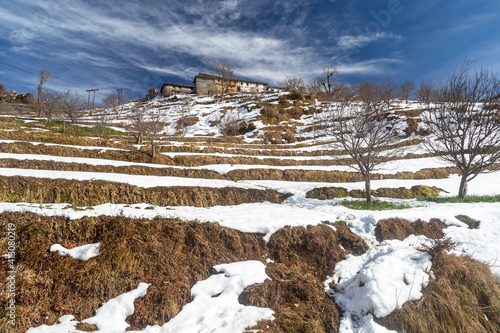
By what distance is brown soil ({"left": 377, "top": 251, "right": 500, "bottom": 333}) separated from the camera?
4203 millimetres

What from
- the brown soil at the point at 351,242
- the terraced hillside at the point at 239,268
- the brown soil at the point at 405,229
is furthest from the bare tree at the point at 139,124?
the brown soil at the point at 405,229

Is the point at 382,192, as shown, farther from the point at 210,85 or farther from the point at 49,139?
the point at 210,85

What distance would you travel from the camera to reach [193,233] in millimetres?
6312

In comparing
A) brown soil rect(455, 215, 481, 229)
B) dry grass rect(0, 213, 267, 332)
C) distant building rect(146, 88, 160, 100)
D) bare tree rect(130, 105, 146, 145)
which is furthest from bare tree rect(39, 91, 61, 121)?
distant building rect(146, 88, 160, 100)

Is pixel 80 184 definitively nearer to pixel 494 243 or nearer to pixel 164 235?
pixel 164 235

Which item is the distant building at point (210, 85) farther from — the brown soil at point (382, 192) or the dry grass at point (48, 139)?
the brown soil at point (382, 192)

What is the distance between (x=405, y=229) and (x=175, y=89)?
99.7 meters

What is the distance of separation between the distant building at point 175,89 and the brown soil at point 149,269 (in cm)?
9613

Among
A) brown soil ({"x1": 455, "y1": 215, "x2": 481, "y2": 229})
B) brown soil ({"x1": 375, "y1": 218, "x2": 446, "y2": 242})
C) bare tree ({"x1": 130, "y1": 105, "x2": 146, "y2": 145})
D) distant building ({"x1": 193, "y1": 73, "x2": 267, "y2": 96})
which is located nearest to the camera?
brown soil ({"x1": 375, "y1": 218, "x2": 446, "y2": 242})

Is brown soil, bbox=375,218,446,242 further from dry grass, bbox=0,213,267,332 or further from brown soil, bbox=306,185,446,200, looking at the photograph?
brown soil, bbox=306,185,446,200

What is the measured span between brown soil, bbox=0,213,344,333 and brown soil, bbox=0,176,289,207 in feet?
15.6

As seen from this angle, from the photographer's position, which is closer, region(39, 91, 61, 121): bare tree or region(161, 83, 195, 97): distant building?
region(39, 91, 61, 121): bare tree

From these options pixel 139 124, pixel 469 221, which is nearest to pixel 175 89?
pixel 139 124

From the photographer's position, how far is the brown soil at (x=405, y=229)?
8.12m
